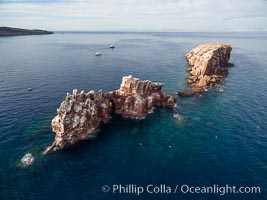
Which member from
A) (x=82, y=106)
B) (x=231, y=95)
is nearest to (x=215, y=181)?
(x=82, y=106)

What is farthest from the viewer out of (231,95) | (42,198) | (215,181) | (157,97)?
(231,95)

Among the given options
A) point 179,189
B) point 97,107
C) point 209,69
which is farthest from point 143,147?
point 209,69

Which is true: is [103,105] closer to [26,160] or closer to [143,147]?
[143,147]

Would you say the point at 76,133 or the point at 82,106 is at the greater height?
the point at 82,106

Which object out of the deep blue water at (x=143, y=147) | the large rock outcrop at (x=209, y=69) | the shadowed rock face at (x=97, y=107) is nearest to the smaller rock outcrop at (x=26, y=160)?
the deep blue water at (x=143, y=147)

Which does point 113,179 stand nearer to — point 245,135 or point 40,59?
point 245,135

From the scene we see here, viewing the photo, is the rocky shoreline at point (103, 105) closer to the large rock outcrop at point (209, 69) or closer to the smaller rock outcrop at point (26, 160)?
A: the large rock outcrop at point (209, 69)
